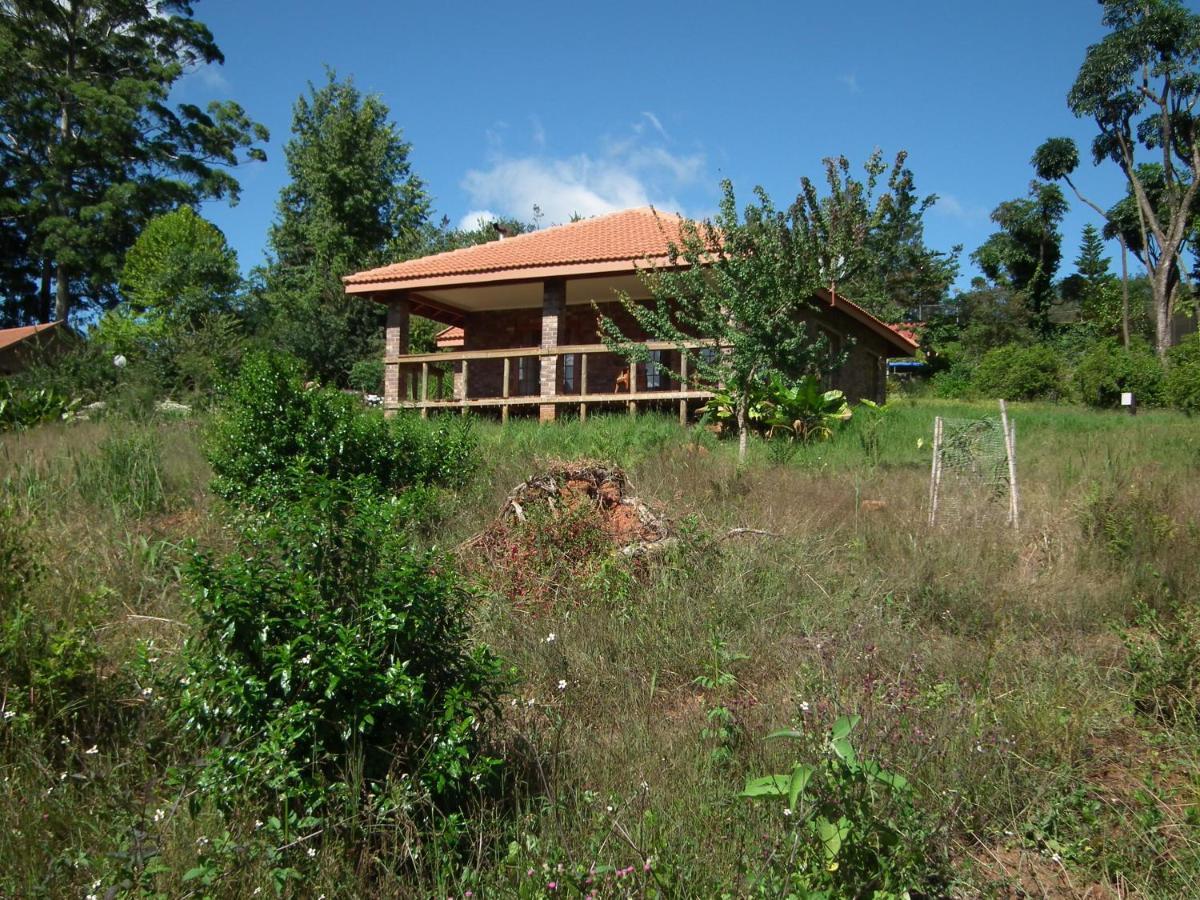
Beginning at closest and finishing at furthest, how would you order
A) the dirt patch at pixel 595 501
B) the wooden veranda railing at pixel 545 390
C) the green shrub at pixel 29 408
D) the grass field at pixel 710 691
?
the grass field at pixel 710 691, the dirt patch at pixel 595 501, the green shrub at pixel 29 408, the wooden veranda railing at pixel 545 390

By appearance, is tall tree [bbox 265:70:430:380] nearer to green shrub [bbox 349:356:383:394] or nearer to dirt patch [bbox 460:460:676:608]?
green shrub [bbox 349:356:383:394]

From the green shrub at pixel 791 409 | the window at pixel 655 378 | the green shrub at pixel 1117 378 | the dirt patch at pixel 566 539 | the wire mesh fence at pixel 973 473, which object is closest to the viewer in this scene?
the dirt patch at pixel 566 539

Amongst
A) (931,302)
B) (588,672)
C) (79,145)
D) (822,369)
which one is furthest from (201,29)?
(588,672)

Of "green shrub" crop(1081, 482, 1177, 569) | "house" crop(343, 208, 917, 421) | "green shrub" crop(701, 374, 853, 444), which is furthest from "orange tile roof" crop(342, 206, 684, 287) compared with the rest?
"green shrub" crop(1081, 482, 1177, 569)

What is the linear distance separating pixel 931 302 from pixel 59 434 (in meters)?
39.9

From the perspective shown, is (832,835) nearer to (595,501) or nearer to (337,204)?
(595,501)

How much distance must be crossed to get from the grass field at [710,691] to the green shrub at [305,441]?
1.69 feet

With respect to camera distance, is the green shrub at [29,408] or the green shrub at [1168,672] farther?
the green shrub at [29,408]

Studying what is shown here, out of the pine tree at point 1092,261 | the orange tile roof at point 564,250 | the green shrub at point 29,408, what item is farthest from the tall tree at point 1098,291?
the green shrub at point 29,408

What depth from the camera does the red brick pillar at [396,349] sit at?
1766cm

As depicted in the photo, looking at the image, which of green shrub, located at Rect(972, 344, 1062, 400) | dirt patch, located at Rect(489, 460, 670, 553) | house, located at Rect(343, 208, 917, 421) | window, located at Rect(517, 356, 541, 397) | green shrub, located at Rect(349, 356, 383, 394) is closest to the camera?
dirt patch, located at Rect(489, 460, 670, 553)

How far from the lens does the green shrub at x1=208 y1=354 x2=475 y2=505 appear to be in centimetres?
828

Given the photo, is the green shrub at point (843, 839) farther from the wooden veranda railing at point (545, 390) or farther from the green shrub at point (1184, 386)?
the green shrub at point (1184, 386)

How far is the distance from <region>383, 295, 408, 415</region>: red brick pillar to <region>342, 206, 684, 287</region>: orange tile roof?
2.31ft
